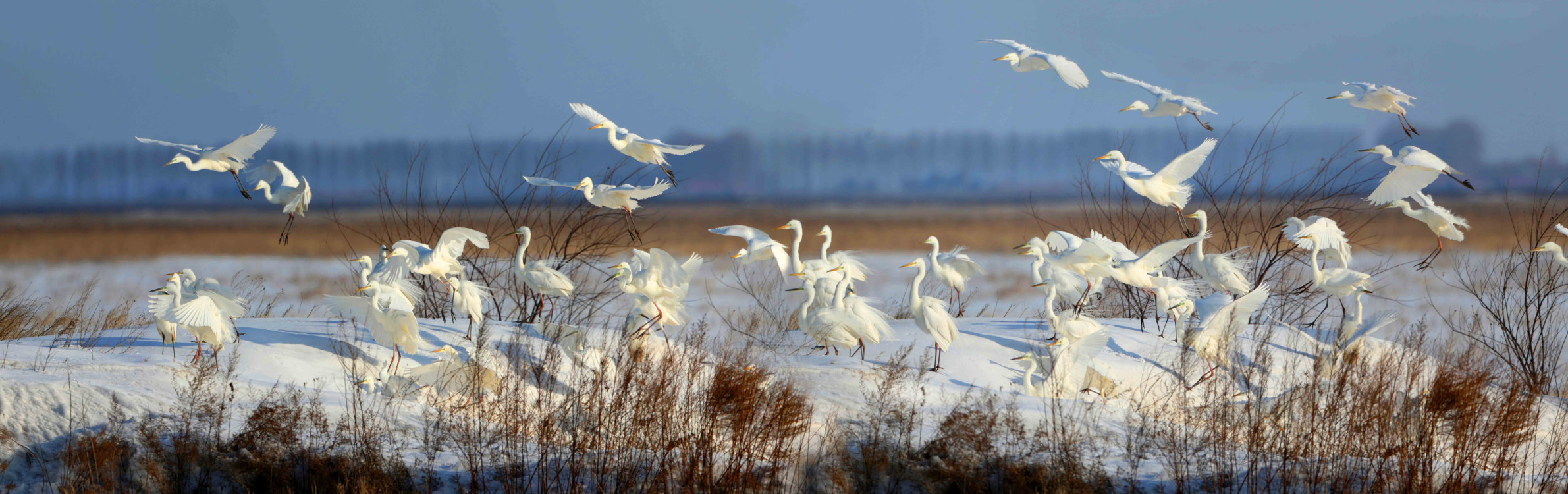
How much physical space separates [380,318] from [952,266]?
4.50 m

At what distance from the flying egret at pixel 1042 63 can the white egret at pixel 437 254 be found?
13.2 ft

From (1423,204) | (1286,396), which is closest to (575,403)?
(1286,396)

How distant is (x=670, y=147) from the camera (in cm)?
785

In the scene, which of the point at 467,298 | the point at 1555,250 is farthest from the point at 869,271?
the point at 1555,250

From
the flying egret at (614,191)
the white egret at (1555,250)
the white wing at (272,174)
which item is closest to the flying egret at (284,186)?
the white wing at (272,174)

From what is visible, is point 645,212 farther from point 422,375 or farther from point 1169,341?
point 1169,341

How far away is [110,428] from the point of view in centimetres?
490

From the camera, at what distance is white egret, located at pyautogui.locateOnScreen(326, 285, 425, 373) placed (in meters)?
6.22

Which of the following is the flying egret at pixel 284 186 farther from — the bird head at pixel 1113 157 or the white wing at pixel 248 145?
the bird head at pixel 1113 157

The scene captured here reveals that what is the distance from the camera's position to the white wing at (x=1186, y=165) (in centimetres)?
761

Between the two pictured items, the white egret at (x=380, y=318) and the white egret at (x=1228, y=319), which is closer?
the white egret at (x=380, y=318)

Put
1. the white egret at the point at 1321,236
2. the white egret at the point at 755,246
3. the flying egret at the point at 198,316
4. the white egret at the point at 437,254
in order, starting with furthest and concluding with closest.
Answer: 1. the white egret at the point at 755,246
2. the white egret at the point at 1321,236
3. the white egret at the point at 437,254
4. the flying egret at the point at 198,316

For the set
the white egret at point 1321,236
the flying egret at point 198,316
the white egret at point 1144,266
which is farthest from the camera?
the white egret at point 1321,236

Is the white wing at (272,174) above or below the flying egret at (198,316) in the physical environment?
above
